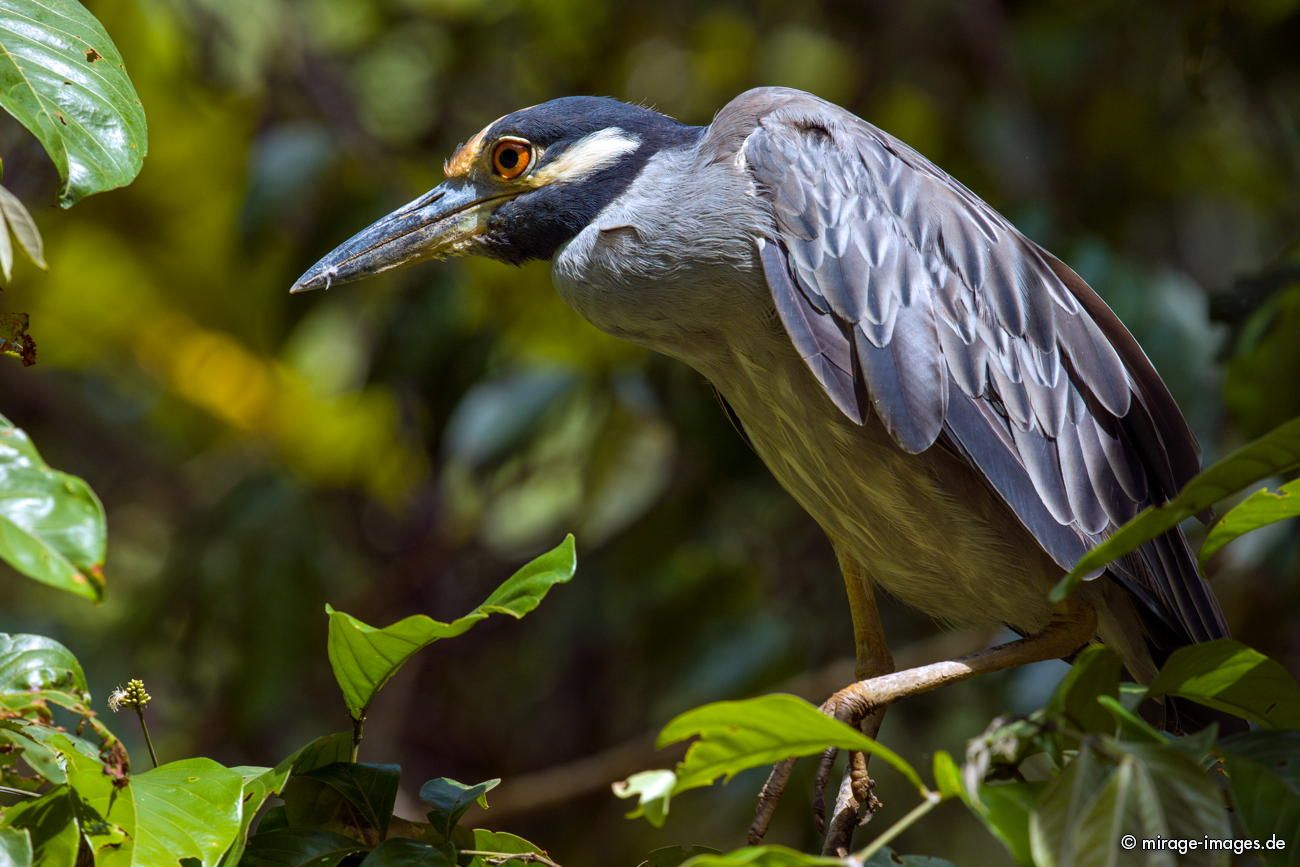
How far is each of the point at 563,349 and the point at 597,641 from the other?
893 millimetres

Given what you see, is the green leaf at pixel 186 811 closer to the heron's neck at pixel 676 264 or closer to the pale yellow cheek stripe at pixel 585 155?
the heron's neck at pixel 676 264

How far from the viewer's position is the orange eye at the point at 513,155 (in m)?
2.44

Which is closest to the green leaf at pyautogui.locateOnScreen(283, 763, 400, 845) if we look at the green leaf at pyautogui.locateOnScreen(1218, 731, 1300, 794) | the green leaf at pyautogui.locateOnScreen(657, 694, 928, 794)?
the green leaf at pyautogui.locateOnScreen(657, 694, 928, 794)

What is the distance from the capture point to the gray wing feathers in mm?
2051

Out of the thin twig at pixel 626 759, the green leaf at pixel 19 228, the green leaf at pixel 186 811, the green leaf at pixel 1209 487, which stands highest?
the green leaf at pixel 19 228

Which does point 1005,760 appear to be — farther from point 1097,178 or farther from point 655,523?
point 1097,178

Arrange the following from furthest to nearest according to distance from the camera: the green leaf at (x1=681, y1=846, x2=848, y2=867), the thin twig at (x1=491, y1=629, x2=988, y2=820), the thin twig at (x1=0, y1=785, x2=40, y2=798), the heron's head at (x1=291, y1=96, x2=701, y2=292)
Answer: the thin twig at (x1=491, y1=629, x2=988, y2=820)
the heron's head at (x1=291, y1=96, x2=701, y2=292)
the thin twig at (x1=0, y1=785, x2=40, y2=798)
the green leaf at (x1=681, y1=846, x2=848, y2=867)

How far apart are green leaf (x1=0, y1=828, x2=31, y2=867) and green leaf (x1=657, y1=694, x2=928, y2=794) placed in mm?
571

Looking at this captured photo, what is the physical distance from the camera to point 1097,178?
14.5 ft

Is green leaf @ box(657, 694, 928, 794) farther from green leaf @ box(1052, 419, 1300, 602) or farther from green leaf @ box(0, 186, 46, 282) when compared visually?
green leaf @ box(0, 186, 46, 282)

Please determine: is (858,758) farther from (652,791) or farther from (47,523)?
(47,523)

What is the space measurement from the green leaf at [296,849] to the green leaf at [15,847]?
0.83 feet

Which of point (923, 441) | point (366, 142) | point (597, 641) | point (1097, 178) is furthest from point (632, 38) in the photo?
point (923, 441)

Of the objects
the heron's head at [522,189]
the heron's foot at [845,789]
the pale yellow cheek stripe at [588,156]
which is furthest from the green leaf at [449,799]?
the pale yellow cheek stripe at [588,156]
